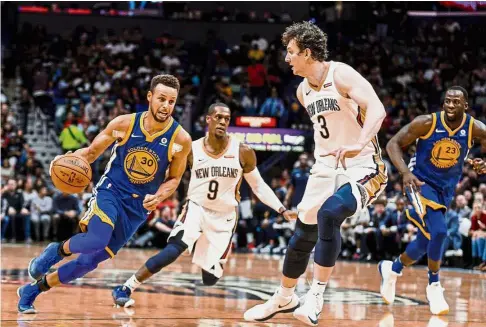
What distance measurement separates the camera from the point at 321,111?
6094mm

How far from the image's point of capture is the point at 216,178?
8719mm

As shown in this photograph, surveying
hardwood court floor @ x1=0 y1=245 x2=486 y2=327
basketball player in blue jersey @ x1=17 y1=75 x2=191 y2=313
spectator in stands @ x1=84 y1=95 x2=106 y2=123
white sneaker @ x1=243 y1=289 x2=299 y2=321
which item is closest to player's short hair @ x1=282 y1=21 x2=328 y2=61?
basketball player in blue jersey @ x1=17 y1=75 x2=191 y2=313

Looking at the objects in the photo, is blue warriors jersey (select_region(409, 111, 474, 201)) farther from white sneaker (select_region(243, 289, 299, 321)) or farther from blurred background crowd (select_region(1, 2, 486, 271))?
blurred background crowd (select_region(1, 2, 486, 271))

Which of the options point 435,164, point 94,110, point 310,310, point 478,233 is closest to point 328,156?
point 310,310

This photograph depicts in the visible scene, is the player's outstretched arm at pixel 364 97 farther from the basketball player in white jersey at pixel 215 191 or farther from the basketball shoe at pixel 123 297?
the basketball shoe at pixel 123 297

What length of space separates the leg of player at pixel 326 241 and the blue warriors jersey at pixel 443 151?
2731mm

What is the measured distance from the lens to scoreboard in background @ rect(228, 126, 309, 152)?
19.3 meters

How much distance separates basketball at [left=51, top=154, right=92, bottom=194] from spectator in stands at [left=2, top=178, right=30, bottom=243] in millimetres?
11198

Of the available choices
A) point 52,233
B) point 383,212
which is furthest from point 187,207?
point 52,233

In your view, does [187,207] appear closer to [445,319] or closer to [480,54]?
[445,319]

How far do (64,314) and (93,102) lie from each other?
46.4ft

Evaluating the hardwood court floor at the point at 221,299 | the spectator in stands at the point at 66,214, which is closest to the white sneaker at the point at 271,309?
the hardwood court floor at the point at 221,299

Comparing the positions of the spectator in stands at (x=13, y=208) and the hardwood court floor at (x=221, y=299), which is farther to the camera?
the spectator in stands at (x=13, y=208)

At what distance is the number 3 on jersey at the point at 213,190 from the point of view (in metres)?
8.73
